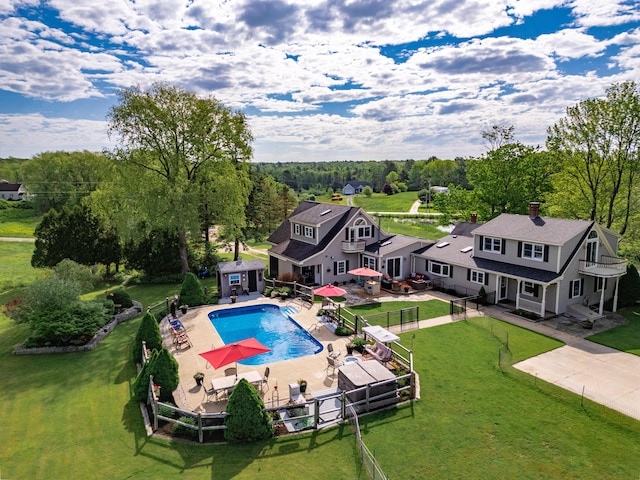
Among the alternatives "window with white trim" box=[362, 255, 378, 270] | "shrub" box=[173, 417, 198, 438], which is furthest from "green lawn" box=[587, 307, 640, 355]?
"shrub" box=[173, 417, 198, 438]

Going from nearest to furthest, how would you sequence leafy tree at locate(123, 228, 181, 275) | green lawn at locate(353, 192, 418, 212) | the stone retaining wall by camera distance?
1. the stone retaining wall
2. leafy tree at locate(123, 228, 181, 275)
3. green lawn at locate(353, 192, 418, 212)

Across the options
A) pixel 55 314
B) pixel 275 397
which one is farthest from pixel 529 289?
pixel 55 314

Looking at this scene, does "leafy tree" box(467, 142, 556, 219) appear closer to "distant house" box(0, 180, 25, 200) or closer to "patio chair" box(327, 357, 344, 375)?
"patio chair" box(327, 357, 344, 375)


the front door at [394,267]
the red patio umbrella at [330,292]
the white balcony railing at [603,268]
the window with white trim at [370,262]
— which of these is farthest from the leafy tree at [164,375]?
the white balcony railing at [603,268]

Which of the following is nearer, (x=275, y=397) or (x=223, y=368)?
(x=275, y=397)

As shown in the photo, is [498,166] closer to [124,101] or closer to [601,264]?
[601,264]

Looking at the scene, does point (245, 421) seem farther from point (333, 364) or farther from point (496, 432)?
point (496, 432)

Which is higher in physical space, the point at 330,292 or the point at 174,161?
the point at 174,161
